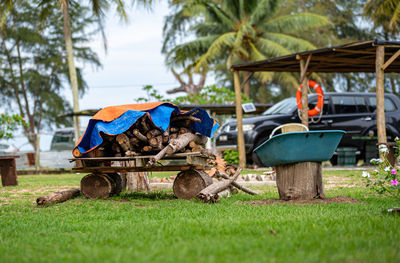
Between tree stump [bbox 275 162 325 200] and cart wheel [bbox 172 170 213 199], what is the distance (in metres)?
1.33

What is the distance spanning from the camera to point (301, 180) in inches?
253

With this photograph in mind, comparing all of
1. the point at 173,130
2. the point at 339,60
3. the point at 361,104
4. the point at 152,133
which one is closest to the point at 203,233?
the point at 152,133

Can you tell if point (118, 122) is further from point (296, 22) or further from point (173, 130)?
point (296, 22)

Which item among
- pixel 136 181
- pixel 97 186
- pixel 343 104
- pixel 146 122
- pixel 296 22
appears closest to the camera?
pixel 146 122

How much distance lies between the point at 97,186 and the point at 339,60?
834 cm

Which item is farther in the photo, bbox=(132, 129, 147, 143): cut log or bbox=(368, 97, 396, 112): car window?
bbox=(368, 97, 396, 112): car window

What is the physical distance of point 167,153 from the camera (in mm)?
7324

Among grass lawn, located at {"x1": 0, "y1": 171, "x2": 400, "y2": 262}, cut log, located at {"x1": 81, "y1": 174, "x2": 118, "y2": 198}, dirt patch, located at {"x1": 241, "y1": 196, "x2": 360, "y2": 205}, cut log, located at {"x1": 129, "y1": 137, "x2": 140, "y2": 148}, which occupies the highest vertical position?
cut log, located at {"x1": 129, "y1": 137, "x2": 140, "y2": 148}

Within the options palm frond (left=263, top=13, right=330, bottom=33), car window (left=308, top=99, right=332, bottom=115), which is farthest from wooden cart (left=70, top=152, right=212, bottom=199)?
palm frond (left=263, top=13, right=330, bottom=33)

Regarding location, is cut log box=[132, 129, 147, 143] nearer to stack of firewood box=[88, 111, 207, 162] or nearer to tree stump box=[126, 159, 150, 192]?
stack of firewood box=[88, 111, 207, 162]

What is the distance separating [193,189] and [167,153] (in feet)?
2.17

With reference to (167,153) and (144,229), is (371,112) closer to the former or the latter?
(167,153)

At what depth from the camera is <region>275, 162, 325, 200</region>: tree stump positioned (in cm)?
638

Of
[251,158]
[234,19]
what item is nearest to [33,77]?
[234,19]
